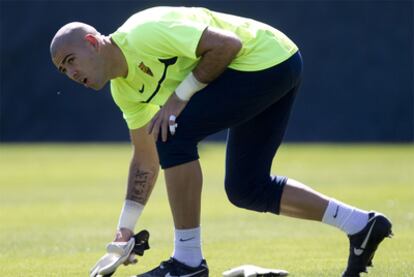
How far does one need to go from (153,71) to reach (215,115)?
455 mm

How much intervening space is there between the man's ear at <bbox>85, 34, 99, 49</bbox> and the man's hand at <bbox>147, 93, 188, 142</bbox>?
538 mm

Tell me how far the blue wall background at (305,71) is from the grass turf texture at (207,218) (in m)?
4.34

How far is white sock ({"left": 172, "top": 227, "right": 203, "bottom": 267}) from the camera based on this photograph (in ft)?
20.5

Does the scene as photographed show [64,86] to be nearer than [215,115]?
No

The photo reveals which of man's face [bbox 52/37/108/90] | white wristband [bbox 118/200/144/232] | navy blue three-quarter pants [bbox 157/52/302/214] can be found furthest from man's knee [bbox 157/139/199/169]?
white wristband [bbox 118/200/144/232]

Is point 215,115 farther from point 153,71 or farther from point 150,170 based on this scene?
point 150,170

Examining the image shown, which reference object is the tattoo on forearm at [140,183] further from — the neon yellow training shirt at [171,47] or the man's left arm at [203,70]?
the man's left arm at [203,70]

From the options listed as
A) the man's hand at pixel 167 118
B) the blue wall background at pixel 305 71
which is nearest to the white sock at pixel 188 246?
the man's hand at pixel 167 118

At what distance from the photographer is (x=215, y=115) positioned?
6.22m

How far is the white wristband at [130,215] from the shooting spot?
687cm

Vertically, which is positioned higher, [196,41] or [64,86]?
[196,41]

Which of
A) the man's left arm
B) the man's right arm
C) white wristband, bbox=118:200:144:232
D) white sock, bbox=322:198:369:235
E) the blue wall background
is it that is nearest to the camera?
the man's left arm

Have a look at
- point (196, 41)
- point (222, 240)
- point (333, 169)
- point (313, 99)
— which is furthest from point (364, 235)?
point (313, 99)

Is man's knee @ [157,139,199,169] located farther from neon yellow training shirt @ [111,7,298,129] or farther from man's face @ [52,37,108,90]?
man's face @ [52,37,108,90]
